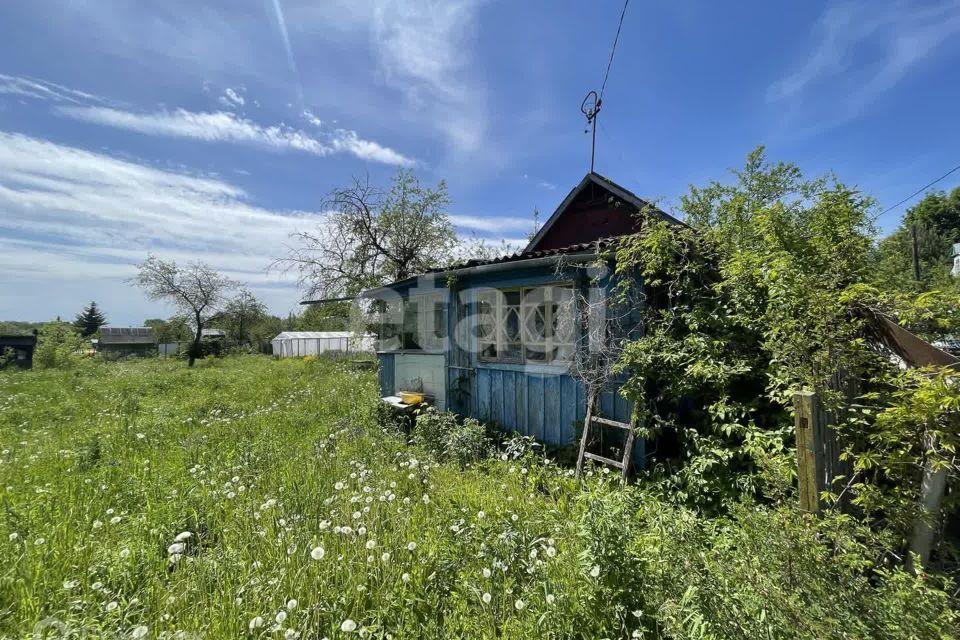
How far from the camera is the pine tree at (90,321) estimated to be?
171 feet

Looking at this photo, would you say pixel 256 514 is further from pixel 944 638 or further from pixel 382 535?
pixel 944 638

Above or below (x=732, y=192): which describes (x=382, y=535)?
below

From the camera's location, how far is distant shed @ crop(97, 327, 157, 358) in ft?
153

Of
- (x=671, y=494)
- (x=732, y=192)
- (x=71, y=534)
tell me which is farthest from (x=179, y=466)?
(x=732, y=192)

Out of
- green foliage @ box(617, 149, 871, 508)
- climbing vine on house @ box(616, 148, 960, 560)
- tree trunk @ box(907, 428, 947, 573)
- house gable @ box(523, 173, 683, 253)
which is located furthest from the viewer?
house gable @ box(523, 173, 683, 253)

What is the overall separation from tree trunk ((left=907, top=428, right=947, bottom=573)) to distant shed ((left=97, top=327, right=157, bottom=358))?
197 feet

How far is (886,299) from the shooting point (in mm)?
3031

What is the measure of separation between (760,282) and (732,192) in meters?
14.3

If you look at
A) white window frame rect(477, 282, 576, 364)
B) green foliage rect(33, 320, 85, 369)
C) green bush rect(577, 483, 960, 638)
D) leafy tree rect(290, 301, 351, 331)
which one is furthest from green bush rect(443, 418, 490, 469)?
green foliage rect(33, 320, 85, 369)

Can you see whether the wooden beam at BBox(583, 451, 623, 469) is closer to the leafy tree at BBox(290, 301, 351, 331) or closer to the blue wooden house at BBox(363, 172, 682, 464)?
the blue wooden house at BBox(363, 172, 682, 464)

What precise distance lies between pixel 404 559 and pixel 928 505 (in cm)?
375

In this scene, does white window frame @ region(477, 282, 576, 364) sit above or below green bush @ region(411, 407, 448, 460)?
above

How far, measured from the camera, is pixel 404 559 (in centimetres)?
290

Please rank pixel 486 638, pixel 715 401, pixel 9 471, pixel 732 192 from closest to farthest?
pixel 486 638 < pixel 715 401 < pixel 9 471 < pixel 732 192
